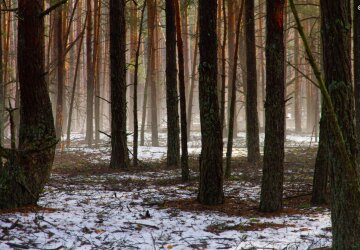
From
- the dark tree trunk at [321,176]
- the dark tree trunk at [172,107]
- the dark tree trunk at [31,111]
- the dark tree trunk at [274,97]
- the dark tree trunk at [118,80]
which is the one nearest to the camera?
the dark tree trunk at [31,111]

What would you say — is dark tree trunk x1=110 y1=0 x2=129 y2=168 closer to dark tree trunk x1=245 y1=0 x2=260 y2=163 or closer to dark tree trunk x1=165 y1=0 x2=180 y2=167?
dark tree trunk x1=165 y1=0 x2=180 y2=167

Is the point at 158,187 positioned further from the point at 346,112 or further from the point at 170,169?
the point at 346,112

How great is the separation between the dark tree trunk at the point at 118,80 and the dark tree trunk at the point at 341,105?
9156 mm

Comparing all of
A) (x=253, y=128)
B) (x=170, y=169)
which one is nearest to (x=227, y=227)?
(x=170, y=169)

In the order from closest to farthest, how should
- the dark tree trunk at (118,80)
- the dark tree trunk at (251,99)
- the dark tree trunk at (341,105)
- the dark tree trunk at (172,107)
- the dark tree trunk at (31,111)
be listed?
the dark tree trunk at (341,105) → the dark tree trunk at (31,111) → the dark tree trunk at (118,80) → the dark tree trunk at (172,107) → the dark tree trunk at (251,99)

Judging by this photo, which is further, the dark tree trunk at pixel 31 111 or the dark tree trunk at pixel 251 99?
the dark tree trunk at pixel 251 99

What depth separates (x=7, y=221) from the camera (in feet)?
17.2

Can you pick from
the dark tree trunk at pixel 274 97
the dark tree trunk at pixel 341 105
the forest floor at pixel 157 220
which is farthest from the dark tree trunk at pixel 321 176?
the dark tree trunk at pixel 341 105

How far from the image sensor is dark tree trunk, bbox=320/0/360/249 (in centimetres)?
384

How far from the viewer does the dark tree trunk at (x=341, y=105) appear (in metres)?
3.84

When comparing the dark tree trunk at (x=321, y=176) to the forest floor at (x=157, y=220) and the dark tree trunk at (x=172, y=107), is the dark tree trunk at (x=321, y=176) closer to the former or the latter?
the forest floor at (x=157, y=220)

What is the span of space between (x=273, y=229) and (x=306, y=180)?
480cm

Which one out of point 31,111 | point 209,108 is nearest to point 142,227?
point 31,111

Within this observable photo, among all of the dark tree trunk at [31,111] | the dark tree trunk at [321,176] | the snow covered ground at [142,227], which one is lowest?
the snow covered ground at [142,227]
